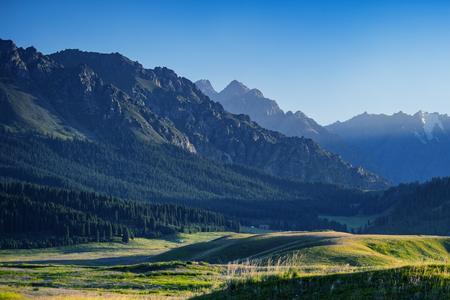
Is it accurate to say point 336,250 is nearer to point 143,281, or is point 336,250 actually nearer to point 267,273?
point 143,281

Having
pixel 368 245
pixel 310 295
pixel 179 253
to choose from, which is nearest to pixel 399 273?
pixel 310 295

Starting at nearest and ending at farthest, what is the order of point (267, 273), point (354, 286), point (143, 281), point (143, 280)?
point (354, 286) → point (267, 273) → point (143, 281) → point (143, 280)

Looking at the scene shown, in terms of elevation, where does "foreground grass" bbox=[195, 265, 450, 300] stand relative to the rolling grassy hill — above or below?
above

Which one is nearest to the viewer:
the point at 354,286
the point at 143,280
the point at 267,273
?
the point at 354,286

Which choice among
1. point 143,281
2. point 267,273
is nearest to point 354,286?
point 267,273

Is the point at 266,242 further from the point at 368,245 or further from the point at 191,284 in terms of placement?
the point at 191,284

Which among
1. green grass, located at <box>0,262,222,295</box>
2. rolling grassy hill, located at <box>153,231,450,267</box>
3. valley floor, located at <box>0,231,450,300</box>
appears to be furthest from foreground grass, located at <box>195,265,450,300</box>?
rolling grassy hill, located at <box>153,231,450,267</box>

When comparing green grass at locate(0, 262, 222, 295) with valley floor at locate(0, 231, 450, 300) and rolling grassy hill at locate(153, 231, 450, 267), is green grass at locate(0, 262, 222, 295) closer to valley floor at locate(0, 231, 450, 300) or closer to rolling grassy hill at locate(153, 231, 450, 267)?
valley floor at locate(0, 231, 450, 300)

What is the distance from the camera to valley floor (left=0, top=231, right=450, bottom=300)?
2531cm

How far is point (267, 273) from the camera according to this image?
30625mm

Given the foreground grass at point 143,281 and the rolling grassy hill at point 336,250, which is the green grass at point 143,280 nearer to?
the foreground grass at point 143,281

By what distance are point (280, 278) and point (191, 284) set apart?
34.8 metres

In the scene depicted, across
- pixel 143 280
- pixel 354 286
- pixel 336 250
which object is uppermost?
pixel 354 286

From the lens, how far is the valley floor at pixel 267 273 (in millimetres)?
25312
